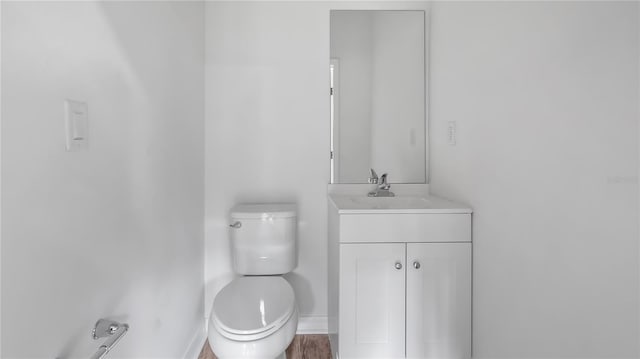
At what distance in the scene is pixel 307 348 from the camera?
181 centimetres

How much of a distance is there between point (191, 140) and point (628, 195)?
1.71 metres

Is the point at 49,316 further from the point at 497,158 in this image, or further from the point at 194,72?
the point at 497,158

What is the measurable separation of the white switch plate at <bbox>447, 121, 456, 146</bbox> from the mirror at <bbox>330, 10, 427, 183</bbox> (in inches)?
12.8

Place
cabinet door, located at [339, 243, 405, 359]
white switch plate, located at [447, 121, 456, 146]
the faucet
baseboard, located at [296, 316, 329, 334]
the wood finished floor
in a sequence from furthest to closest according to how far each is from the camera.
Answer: baseboard, located at [296, 316, 329, 334] → the faucet → the wood finished floor → white switch plate, located at [447, 121, 456, 146] → cabinet door, located at [339, 243, 405, 359]

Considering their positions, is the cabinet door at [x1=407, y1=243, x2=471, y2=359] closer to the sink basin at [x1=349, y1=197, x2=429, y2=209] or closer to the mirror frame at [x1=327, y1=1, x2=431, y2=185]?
the sink basin at [x1=349, y1=197, x2=429, y2=209]

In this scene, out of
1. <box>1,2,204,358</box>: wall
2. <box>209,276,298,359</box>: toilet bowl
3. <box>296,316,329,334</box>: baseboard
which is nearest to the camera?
<box>1,2,204,358</box>: wall

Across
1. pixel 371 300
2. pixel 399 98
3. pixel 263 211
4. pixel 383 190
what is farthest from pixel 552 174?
pixel 263 211

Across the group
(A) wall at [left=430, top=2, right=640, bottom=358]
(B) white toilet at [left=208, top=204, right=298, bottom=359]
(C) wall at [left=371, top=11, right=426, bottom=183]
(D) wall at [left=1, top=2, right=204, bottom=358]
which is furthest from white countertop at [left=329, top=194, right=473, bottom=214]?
(D) wall at [left=1, top=2, right=204, bottom=358]

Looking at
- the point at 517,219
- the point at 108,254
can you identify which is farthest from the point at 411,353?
the point at 108,254

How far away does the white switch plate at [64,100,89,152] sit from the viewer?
765 mm

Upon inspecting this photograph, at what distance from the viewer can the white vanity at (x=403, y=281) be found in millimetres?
1380

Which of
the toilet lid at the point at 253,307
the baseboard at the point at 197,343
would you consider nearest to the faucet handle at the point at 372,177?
the toilet lid at the point at 253,307

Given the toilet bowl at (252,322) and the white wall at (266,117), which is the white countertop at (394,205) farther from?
the toilet bowl at (252,322)

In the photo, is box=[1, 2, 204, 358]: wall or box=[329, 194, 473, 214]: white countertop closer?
box=[1, 2, 204, 358]: wall
